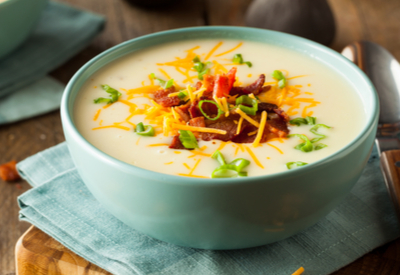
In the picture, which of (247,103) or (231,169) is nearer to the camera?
(231,169)

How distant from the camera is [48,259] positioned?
1.38 m

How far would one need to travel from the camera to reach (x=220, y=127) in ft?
4.36

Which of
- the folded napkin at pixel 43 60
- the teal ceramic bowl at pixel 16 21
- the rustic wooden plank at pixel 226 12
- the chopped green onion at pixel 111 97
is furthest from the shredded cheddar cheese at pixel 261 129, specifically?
→ the rustic wooden plank at pixel 226 12

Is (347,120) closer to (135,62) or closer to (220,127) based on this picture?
(220,127)

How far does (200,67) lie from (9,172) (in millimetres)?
909

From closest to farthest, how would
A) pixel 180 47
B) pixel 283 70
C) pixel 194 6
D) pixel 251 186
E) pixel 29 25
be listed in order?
pixel 251 186 < pixel 283 70 < pixel 180 47 < pixel 29 25 < pixel 194 6

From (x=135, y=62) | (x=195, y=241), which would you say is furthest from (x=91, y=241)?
(x=135, y=62)

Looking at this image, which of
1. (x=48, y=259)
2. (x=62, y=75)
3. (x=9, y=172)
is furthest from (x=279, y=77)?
(x=62, y=75)

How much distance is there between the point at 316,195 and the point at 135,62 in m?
0.87

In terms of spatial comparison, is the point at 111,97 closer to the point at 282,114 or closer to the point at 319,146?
the point at 282,114

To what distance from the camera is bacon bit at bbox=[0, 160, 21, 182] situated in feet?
6.17

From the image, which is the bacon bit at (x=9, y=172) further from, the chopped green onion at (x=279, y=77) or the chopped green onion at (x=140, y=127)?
the chopped green onion at (x=279, y=77)

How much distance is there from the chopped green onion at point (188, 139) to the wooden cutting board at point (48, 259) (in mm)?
439

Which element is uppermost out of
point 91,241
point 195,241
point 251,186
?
point 251,186
